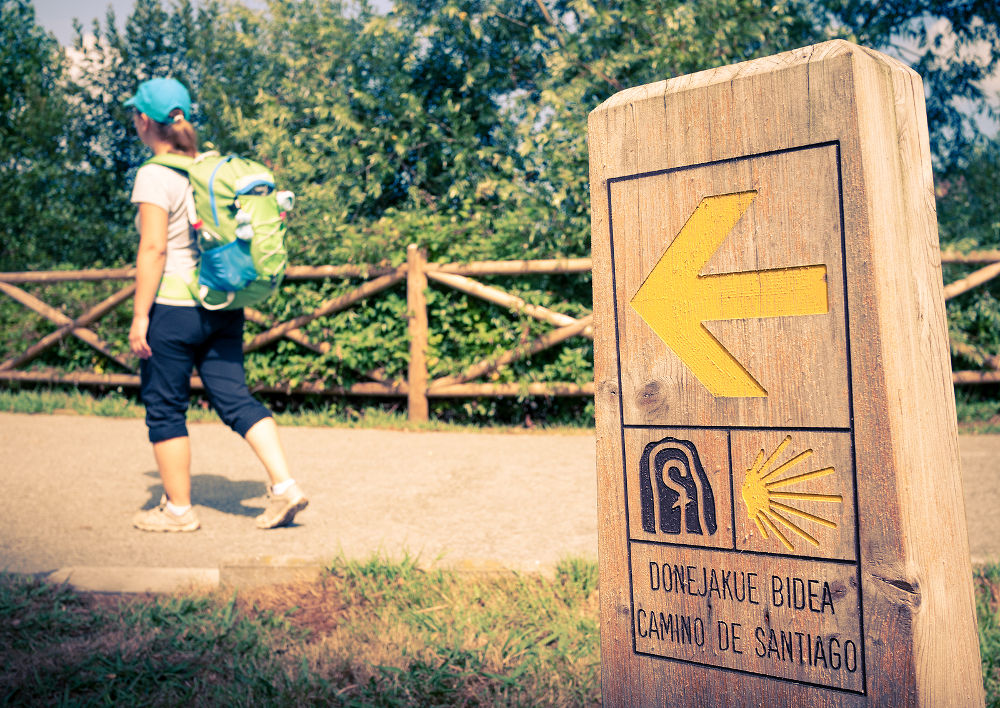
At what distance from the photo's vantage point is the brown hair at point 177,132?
3.55 m

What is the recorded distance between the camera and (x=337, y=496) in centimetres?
434

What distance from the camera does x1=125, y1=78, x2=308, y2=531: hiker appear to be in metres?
3.39

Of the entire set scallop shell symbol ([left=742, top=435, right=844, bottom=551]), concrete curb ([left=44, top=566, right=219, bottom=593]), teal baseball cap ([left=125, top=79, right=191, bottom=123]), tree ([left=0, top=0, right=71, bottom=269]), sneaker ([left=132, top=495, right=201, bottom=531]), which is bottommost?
concrete curb ([left=44, top=566, right=219, bottom=593])

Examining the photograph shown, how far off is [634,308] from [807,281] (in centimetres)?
30

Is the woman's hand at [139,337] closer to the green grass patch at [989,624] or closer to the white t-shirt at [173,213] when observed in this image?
the white t-shirt at [173,213]

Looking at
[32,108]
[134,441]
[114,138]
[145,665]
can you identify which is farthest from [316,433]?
[114,138]

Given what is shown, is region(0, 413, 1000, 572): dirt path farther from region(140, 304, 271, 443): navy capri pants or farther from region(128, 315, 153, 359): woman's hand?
region(128, 315, 153, 359): woman's hand

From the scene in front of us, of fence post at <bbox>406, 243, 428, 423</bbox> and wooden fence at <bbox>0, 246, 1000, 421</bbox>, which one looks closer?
wooden fence at <bbox>0, 246, 1000, 421</bbox>

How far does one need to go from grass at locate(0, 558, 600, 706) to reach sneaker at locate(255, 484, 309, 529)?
0.83 m

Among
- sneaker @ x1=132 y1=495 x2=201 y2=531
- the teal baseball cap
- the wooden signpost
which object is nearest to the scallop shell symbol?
the wooden signpost

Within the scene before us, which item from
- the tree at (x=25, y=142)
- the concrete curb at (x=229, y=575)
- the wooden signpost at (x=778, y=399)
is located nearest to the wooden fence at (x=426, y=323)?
the concrete curb at (x=229, y=575)

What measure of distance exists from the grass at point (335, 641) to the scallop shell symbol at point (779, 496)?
907 mm

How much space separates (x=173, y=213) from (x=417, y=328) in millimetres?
3074

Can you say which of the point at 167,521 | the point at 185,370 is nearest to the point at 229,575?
the point at 167,521
